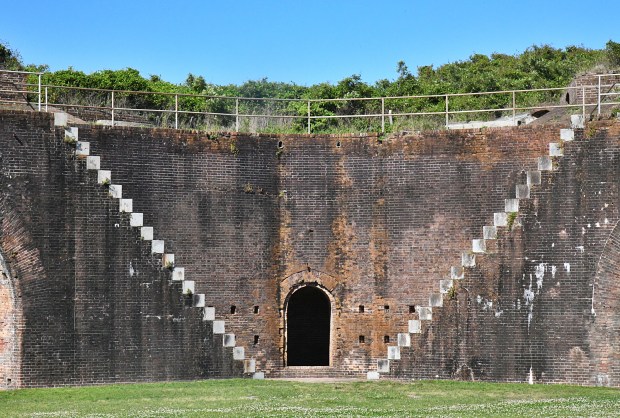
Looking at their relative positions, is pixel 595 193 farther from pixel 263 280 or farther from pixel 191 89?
pixel 191 89

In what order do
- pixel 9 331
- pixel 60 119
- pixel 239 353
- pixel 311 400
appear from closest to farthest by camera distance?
pixel 311 400, pixel 9 331, pixel 60 119, pixel 239 353

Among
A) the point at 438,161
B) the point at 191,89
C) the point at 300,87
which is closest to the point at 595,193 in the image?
the point at 438,161

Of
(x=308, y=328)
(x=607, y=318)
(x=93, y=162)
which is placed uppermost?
(x=93, y=162)

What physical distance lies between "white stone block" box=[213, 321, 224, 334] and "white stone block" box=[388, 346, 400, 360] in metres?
4.46

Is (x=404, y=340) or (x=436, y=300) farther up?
(x=436, y=300)

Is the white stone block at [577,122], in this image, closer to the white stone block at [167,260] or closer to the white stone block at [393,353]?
the white stone block at [393,353]

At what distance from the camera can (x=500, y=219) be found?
109ft

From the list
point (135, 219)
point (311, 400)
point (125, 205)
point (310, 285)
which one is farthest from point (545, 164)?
point (125, 205)

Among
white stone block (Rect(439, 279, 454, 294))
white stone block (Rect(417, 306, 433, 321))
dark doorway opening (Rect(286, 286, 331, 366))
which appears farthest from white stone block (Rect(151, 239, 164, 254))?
white stone block (Rect(439, 279, 454, 294))

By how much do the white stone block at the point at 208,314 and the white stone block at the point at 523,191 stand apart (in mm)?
8518

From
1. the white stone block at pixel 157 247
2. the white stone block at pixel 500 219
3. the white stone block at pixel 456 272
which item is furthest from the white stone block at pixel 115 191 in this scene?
the white stone block at pixel 500 219

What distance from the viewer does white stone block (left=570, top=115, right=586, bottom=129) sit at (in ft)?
107

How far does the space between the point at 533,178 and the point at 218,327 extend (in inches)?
357

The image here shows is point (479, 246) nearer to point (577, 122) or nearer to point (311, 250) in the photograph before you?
point (577, 122)
